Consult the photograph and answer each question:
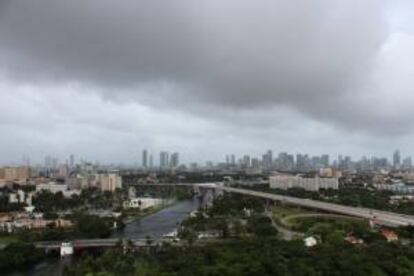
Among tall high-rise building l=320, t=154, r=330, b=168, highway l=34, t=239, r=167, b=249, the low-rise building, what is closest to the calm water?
highway l=34, t=239, r=167, b=249

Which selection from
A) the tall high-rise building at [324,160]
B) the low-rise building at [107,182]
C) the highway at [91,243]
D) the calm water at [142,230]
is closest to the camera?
the calm water at [142,230]

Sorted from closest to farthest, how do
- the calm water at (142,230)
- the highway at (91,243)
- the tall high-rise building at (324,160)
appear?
the calm water at (142,230) → the highway at (91,243) → the tall high-rise building at (324,160)

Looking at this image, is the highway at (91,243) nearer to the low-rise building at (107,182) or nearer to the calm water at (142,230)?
the calm water at (142,230)

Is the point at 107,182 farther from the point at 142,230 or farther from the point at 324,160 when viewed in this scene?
the point at 324,160

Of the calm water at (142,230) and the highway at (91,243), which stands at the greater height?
the highway at (91,243)

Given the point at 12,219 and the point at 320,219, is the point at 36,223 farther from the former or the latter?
the point at 320,219

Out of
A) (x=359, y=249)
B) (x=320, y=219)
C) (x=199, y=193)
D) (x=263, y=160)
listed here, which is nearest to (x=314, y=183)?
(x=199, y=193)

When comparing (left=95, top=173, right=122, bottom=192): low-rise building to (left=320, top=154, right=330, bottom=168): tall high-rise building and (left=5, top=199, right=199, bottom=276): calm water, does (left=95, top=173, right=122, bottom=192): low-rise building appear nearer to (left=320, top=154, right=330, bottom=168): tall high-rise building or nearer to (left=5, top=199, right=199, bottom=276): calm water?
(left=5, top=199, right=199, bottom=276): calm water

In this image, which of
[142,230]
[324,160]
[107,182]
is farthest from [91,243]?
[324,160]

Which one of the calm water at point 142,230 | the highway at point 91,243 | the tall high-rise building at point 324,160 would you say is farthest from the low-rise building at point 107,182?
the tall high-rise building at point 324,160

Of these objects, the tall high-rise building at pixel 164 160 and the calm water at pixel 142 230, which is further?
the tall high-rise building at pixel 164 160
